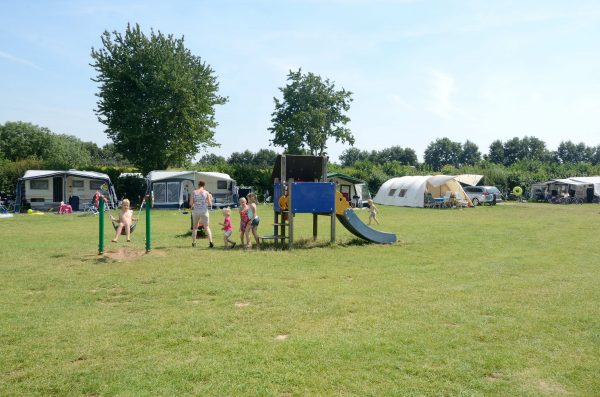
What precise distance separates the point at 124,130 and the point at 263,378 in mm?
35739

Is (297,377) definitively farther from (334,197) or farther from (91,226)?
(91,226)

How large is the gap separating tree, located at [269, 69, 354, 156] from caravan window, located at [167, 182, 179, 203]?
72.1 feet

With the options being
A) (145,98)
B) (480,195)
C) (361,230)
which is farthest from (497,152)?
(361,230)

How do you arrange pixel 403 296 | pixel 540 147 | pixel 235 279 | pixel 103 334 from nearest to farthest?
pixel 103 334, pixel 403 296, pixel 235 279, pixel 540 147

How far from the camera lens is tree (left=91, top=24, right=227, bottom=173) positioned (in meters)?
37.2

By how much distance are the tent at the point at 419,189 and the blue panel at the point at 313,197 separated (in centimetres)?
2307

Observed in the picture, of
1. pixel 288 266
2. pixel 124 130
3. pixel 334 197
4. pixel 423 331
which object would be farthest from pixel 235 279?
pixel 124 130

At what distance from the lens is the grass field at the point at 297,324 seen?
432 centimetres

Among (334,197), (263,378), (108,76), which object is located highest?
(108,76)

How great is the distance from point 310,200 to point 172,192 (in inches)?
787

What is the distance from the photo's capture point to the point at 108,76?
3753cm

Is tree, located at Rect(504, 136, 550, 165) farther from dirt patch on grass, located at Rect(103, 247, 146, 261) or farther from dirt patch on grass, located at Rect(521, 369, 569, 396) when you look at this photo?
dirt patch on grass, located at Rect(521, 369, 569, 396)

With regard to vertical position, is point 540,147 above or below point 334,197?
above

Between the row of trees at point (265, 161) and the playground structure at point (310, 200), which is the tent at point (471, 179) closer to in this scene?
the row of trees at point (265, 161)
